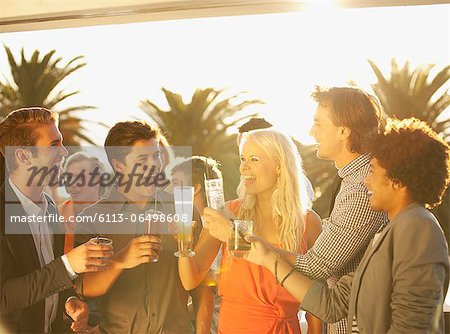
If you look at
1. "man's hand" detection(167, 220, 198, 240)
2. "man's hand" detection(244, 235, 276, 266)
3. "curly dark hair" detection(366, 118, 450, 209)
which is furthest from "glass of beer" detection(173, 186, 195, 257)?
"curly dark hair" detection(366, 118, 450, 209)

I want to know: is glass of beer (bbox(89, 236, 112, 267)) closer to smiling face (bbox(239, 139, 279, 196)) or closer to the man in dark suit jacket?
the man in dark suit jacket

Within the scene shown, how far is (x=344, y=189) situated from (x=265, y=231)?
0.40m

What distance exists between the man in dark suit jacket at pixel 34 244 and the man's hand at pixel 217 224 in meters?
0.54

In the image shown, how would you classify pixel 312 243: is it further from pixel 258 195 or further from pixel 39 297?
pixel 39 297

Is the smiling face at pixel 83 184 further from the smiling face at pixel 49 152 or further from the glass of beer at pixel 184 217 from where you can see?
the glass of beer at pixel 184 217

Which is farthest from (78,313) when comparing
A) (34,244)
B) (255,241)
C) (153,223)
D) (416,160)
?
(416,160)

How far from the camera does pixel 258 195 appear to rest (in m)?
3.00

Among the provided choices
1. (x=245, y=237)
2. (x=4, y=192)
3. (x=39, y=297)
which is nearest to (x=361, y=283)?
(x=245, y=237)

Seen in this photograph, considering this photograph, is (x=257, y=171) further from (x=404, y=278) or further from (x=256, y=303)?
(x=404, y=278)

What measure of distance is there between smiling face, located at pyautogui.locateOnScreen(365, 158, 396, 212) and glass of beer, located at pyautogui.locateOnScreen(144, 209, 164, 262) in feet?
3.26

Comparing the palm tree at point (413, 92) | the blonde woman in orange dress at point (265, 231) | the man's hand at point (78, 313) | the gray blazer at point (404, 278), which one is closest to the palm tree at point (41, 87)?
the man's hand at point (78, 313)

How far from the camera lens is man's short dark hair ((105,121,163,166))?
3.21 metres

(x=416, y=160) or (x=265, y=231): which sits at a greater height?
(x=416, y=160)

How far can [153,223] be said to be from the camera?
10.3 feet
